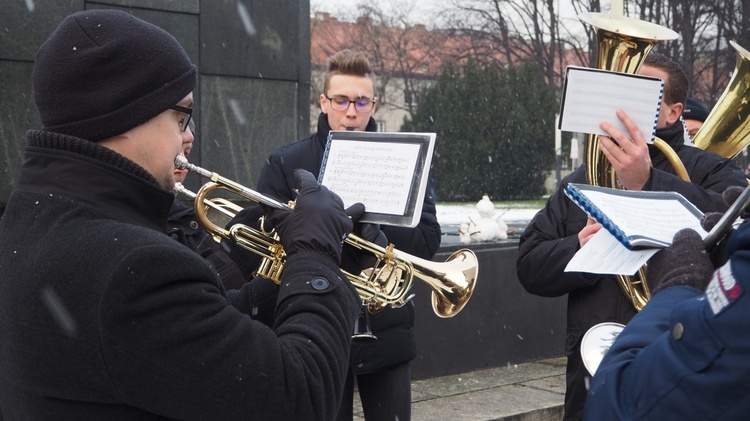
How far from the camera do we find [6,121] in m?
5.01

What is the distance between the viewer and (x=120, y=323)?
162cm

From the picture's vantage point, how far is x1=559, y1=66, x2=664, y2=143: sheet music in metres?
2.91

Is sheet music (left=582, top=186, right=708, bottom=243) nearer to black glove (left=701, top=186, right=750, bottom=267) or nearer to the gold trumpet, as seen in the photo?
black glove (left=701, top=186, right=750, bottom=267)

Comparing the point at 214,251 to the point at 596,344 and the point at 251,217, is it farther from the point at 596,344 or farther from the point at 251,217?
the point at 596,344

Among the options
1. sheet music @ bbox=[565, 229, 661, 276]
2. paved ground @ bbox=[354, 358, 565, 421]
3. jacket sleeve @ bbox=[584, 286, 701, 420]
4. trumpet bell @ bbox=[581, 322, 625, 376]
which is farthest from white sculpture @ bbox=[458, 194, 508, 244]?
jacket sleeve @ bbox=[584, 286, 701, 420]

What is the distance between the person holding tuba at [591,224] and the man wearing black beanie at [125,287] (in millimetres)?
1605

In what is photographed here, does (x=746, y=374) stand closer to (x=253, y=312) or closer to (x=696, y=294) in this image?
(x=696, y=294)

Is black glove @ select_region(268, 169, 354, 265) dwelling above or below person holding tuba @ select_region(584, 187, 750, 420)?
below

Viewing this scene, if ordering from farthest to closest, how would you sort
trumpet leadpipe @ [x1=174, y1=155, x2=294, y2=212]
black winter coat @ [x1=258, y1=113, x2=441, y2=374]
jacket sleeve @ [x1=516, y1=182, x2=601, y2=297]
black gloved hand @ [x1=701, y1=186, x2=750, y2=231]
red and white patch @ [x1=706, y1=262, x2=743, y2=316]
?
black winter coat @ [x1=258, y1=113, x2=441, y2=374]
jacket sleeve @ [x1=516, y1=182, x2=601, y2=297]
trumpet leadpipe @ [x1=174, y1=155, x2=294, y2=212]
black gloved hand @ [x1=701, y1=186, x2=750, y2=231]
red and white patch @ [x1=706, y1=262, x2=743, y2=316]

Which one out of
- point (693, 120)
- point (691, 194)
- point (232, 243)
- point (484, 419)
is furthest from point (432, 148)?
point (484, 419)

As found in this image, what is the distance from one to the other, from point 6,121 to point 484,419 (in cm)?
331

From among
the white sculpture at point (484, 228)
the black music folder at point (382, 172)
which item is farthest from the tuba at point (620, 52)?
the white sculpture at point (484, 228)

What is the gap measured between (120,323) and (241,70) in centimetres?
452

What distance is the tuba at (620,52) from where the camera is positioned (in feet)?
10.2
